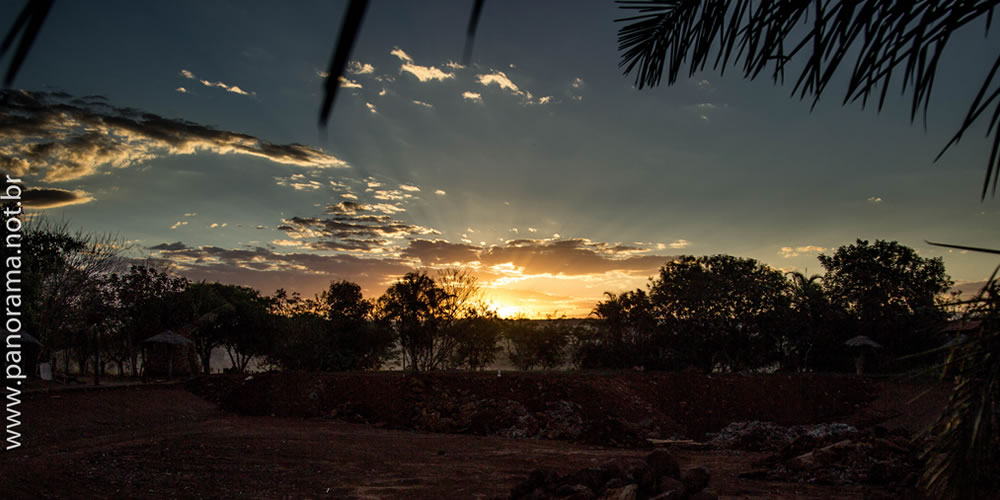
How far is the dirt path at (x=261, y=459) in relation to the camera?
9094 mm

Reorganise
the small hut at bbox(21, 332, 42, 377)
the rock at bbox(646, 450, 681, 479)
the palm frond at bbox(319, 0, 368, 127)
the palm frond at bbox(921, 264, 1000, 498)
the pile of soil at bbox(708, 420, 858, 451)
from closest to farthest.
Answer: the palm frond at bbox(319, 0, 368, 127) < the palm frond at bbox(921, 264, 1000, 498) < the rock at bbox(646, 450, 681, 479) < the pile of soil at bbox(708, 420, 858, 451) < the small hut at bbox(21, 332, 42, 377)

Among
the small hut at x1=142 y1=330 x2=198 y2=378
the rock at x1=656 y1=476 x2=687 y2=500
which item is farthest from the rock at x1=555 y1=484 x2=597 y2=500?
the small hut at x1=142 y1=330 x2=198 y2=378

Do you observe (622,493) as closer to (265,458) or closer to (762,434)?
(265,458)

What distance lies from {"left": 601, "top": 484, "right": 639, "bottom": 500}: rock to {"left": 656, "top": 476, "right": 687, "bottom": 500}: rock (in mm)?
362

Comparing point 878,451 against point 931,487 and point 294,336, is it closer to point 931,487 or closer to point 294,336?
point 931,487

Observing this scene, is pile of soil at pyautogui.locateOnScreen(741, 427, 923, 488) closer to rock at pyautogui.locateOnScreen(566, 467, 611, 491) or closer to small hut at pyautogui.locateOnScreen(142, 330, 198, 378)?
rock at pyautogui.locateOnScreen(566, 467, 611, 491)

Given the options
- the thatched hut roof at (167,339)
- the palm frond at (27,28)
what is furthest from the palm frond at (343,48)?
the thatched hut roof at (167,339)

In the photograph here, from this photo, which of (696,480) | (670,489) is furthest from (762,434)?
(670,489)

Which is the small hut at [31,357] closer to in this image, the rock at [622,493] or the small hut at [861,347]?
the rock at [622,493]

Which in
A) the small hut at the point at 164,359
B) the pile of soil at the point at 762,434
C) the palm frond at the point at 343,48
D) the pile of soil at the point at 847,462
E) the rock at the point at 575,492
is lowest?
the pile of soil at the point at 762,434

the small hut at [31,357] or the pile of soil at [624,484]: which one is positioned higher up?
the small hut at [31,357]

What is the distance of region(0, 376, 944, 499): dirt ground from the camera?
9117mm

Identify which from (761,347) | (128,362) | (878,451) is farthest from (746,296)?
(128,362)

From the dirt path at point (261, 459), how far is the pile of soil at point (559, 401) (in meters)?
1.38
